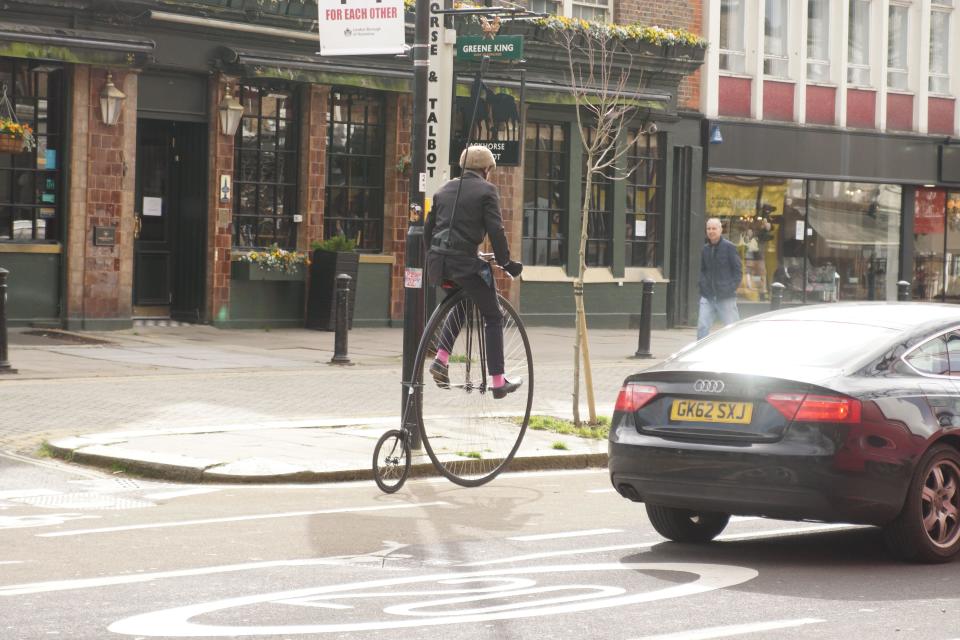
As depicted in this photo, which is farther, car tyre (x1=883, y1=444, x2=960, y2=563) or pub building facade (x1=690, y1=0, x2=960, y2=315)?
pub building facade (x1=690, y1=0, x2=960, y2=315)

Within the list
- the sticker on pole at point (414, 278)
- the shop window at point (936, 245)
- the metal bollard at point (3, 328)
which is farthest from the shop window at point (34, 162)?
the shop window at point (936, 245)

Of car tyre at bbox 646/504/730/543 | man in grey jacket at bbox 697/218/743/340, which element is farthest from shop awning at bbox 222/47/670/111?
car tyre at bbox 646/504/730/543

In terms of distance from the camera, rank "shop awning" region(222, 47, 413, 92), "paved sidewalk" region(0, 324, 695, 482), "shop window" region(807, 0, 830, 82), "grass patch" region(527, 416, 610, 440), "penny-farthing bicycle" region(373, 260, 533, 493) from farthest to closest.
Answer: "shop window" region(807, 0, 830, 82)
"shop awning" region(222, 47, 413, 92)
"grass patch" region(527, 416, 610, 440)
"paved sidewalk" region(0, 324, 695, 482)
"penny-farthing bicycle" region(373, 260, 533, 493)

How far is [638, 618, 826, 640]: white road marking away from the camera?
603 cm

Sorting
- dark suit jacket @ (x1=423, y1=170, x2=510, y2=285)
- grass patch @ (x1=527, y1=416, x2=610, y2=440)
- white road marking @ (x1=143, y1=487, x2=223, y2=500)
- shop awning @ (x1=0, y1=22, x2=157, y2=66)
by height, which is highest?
shop awning @ (x1=0, y1=22, x2=157, y2=66)

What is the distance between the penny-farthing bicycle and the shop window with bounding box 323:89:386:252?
518 inches

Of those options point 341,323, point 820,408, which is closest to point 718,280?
point 341,323

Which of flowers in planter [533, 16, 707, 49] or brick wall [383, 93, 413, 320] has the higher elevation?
flowers in planter [533, 16, 707, 49]

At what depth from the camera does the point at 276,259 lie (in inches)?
882

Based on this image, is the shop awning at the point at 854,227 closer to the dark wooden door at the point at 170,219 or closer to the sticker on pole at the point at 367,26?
the dark wooden door at the point at 170,219

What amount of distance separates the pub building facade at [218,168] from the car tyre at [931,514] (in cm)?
1221

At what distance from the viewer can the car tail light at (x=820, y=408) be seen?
759cm

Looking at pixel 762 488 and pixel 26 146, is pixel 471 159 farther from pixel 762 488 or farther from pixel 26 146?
pixel 26 146

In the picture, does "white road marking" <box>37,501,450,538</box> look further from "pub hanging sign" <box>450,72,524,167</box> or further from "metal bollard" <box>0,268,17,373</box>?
"pub hanging sign" <box>450,72,524,167</box>
